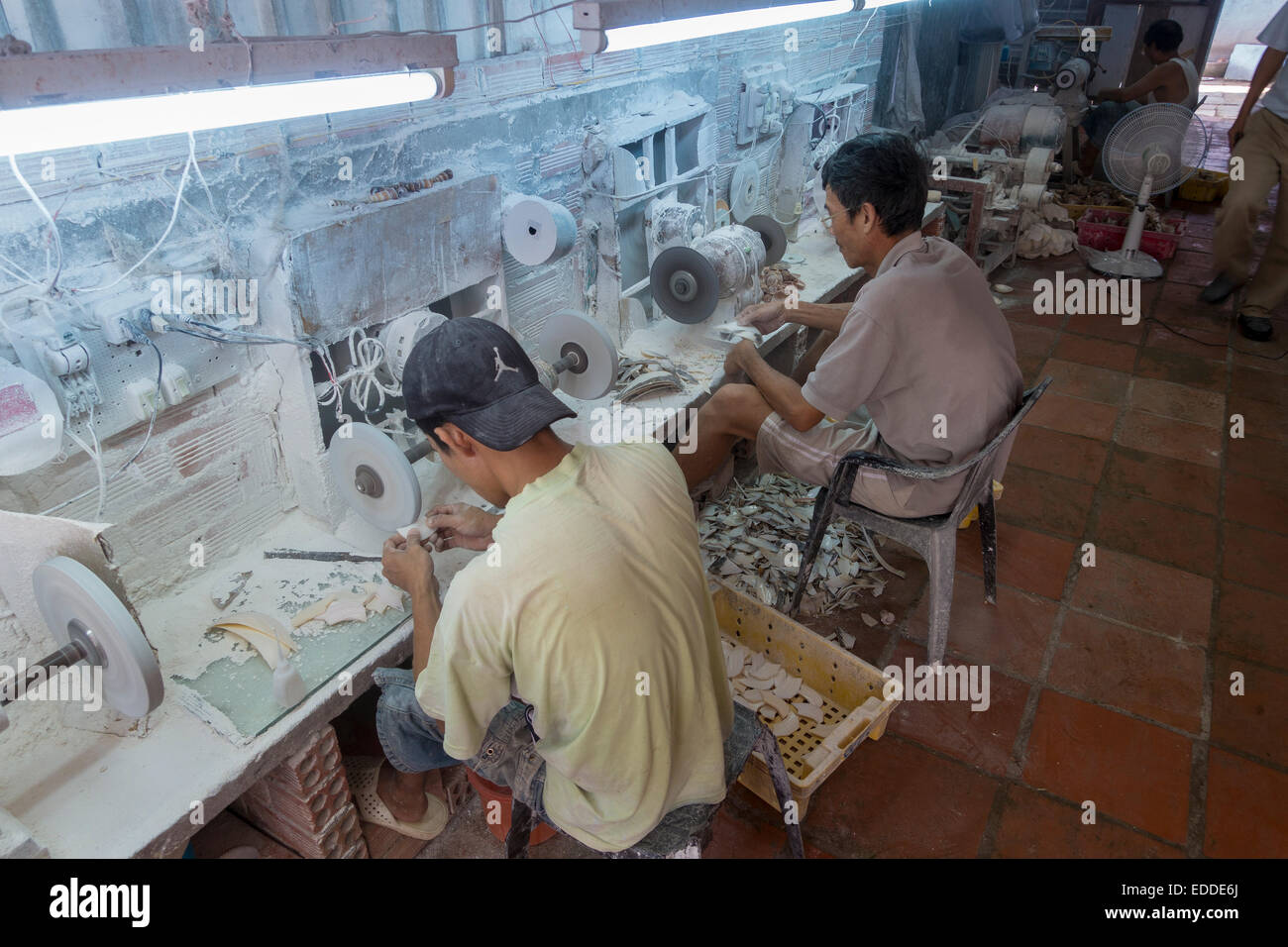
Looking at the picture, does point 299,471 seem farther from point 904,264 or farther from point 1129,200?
A: point 1129,200

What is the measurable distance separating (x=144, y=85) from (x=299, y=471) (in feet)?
5.10

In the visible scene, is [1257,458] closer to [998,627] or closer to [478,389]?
[998,627]

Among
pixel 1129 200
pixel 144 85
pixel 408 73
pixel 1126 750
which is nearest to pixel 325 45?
pixel 408 73

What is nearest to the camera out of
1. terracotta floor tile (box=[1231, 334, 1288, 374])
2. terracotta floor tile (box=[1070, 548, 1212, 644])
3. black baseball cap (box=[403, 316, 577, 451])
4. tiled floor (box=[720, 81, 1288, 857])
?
black baseball cap (box=[403, 316, 577, 451])

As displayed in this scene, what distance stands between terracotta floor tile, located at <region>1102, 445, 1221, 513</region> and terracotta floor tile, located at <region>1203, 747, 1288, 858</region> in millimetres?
1782

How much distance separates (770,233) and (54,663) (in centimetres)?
407

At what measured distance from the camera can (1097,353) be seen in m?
6.10

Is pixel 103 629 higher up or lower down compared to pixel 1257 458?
higher up

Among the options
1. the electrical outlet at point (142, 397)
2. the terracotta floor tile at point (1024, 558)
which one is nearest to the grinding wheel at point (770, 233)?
the terracotta floor tile at point (1024, 558)

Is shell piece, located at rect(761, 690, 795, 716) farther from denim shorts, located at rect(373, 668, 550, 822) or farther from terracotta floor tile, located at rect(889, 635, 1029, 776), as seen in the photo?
denim shorts, located at rect(373, 668, 550, 822)

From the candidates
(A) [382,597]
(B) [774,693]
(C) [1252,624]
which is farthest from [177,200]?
(C) [1252,624]

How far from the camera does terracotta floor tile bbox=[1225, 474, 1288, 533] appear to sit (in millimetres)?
4297
